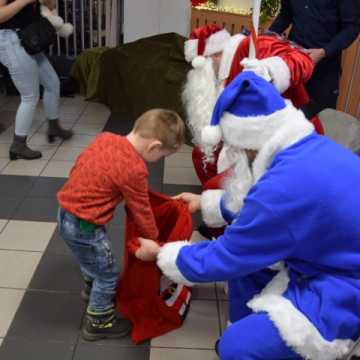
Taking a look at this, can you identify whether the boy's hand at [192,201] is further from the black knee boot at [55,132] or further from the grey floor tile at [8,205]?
the black knee boot at [55,132]

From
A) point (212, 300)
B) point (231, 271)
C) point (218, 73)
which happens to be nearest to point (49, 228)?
point (212, 300)

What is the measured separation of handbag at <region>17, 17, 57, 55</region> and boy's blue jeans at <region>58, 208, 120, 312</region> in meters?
1.69

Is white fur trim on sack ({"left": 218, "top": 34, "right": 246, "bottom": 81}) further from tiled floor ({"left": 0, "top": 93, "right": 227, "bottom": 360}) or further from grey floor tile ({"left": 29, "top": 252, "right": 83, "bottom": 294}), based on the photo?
grey floor tile ({"left": 29, "top": 252, "right": 83, "bottom": 294})

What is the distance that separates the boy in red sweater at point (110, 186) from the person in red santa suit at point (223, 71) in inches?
6.9

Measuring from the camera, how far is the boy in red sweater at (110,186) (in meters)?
1.57

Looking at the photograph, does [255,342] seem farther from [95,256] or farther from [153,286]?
[95,256]

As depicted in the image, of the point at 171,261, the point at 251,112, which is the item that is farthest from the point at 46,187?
the point at 251,112

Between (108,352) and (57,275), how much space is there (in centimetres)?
53

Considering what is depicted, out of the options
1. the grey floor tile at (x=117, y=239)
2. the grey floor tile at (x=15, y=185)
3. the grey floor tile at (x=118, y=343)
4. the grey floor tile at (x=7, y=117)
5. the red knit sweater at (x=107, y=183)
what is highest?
the red knit sweater at (x=107, y=183)

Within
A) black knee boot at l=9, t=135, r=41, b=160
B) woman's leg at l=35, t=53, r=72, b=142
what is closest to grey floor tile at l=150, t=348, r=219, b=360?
black knee boot at l=9, t=135, r=41, b=160

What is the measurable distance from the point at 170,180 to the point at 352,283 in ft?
6.83

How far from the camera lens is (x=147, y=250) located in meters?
1.62

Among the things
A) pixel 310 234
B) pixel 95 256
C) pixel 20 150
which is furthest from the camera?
pixel 20 150

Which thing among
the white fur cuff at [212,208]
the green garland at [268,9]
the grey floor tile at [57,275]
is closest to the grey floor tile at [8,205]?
the grey floor tile at [57,275]
